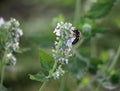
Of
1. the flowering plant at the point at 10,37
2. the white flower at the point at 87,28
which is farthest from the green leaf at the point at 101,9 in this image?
the flowering plant at the point at 10,37

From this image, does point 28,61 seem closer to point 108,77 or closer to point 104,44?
point 104,44

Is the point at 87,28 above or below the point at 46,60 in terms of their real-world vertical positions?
above

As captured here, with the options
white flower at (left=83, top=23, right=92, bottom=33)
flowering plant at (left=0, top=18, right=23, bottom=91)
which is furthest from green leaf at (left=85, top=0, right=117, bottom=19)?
flowering plant at (left=0, top=18, right=23, bottom=91)

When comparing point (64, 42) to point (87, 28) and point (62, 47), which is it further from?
point (87, 28)

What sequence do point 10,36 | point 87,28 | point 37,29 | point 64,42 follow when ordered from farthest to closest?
point 37,29, point 87,28, point 10,36, point 64,42

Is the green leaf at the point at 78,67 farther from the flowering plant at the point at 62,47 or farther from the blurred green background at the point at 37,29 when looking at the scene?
the flowering plant at the point at 62,47

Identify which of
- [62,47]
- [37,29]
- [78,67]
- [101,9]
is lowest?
[62,47]

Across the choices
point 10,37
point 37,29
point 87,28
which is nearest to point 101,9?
point 87,28
